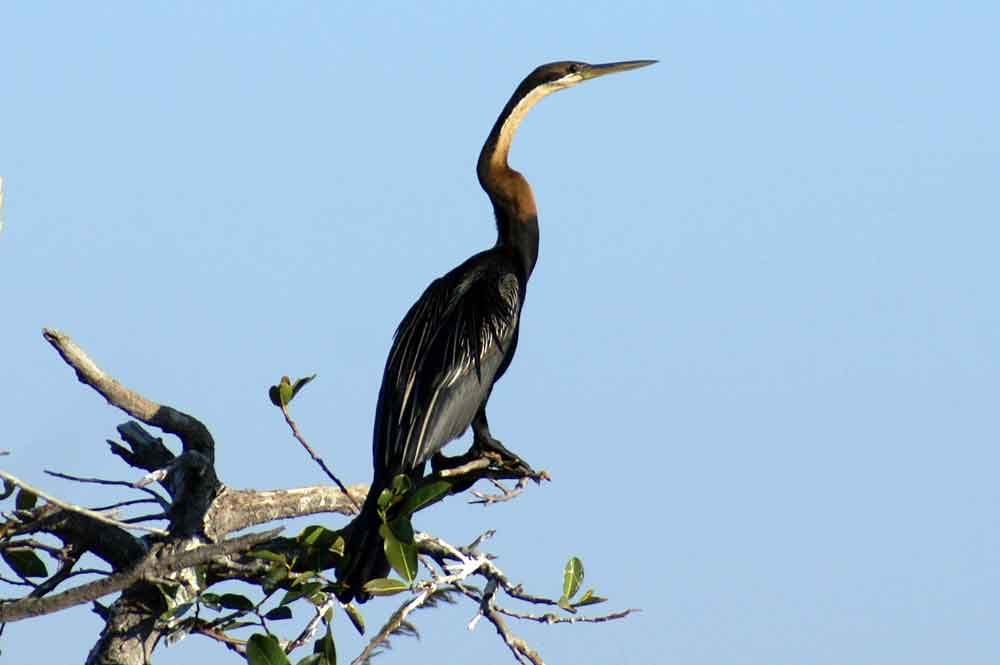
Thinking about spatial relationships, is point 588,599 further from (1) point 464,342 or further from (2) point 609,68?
(2) point 609,68

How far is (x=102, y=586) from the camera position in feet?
13.6

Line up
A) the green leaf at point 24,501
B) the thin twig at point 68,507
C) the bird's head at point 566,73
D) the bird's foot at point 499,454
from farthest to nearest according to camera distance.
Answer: the bird's head at point 566,73 → the bird's foot at point 499,454 → the green leaf at point 24,501 → the thin twig at point 68,507

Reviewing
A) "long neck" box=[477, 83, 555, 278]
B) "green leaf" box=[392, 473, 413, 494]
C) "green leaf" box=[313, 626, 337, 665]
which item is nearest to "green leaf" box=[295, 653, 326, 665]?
"green leaf" box=[313, 626, 337, 665]

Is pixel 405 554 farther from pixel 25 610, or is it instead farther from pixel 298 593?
pixel 25 610

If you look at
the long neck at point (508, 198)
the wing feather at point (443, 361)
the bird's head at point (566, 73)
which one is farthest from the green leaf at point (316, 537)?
the bird's head at point (566, 73)

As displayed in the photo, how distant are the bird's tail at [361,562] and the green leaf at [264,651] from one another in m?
0.35

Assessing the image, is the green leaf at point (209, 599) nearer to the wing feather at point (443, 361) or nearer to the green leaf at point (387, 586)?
the green leaf at point (387, 586)

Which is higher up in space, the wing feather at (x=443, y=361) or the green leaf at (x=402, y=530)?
the wing feather at (x=443, y=361)

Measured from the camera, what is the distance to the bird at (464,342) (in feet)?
18.7

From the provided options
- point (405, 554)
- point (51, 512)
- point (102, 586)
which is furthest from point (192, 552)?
point (51, 512)

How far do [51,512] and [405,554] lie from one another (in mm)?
1337

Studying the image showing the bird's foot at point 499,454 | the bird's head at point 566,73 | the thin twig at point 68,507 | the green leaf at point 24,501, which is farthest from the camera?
the bird's head at point 566,73

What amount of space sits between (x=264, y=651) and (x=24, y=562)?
1.08 metres

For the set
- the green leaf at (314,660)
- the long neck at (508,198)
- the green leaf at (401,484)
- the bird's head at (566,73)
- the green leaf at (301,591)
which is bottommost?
the green leaf at (314,660)
